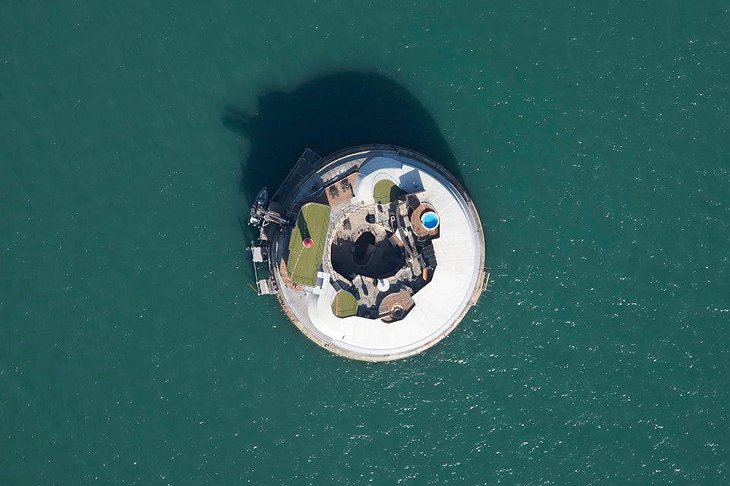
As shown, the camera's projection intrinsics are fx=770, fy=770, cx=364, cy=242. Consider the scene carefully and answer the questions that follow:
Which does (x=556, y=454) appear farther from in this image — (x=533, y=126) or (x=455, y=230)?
(x=533, y=126)

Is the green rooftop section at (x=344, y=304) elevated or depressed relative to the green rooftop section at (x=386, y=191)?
depressed

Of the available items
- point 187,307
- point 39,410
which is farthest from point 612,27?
point 39,410

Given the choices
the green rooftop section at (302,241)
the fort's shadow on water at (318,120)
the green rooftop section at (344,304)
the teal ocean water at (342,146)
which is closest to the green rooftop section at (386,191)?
the green rooftop section at (302,241)

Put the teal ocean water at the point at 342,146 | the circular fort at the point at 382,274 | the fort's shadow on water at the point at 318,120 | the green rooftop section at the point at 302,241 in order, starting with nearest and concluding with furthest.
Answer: the green rooftop section at the point at 302,241 < the circular fort at the point at 382,274 < the teal ocean water at the point at 342,146 < the fort's shadow on water at the point at 318,120

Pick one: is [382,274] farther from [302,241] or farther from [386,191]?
[302,241]

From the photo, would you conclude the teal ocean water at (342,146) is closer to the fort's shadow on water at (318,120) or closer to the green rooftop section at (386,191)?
the fort's shadow on water at (318,120)

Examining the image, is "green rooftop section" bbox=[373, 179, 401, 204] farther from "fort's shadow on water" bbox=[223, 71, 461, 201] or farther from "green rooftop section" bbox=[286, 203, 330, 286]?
"fort's shadow on water" bbox=[223, 71, 461, 201]
